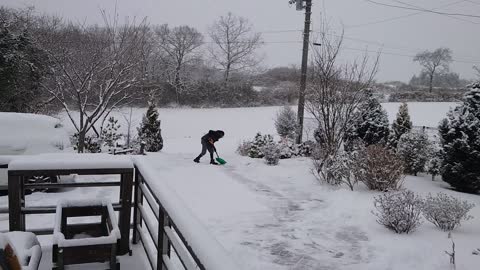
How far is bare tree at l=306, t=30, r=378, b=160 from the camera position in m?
10.1

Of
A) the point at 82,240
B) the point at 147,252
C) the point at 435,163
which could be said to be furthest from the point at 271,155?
the point at 82,240

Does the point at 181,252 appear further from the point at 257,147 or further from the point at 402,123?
the point at 402,123

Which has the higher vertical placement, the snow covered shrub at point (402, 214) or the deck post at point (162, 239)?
the deck post at point (162, 239)

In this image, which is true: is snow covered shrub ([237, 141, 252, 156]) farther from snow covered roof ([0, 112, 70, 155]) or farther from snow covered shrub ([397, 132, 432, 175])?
snow covered roof ([0, 112, 70, 155])

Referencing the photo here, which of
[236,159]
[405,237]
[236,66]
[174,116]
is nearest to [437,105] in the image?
[236,66]

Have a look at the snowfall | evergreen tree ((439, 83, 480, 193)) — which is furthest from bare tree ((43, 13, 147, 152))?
evergreen tree ((439, 83, 480, 193))

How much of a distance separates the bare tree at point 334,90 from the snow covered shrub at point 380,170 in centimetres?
146

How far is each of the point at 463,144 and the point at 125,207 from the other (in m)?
8.14

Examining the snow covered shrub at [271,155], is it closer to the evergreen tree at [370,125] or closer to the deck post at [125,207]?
the evergreen tree at [370,125]

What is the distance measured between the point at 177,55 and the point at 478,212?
103 ft

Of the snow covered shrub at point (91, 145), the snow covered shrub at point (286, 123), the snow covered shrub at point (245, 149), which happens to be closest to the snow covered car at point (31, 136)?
the snow covered shrub at point (91, 145)

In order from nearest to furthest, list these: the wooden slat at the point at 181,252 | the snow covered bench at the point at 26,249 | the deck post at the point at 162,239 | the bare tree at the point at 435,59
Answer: the wooden slat at the point at 181,252
the snow covered bench at the point at 26,249
the deck post at the point at 162,239
the bare tree at the point at 435,59

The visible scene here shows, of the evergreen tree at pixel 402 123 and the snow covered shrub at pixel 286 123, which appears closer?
the evergreen tree at pixel 402 123

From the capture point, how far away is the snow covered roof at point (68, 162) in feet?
10.2
